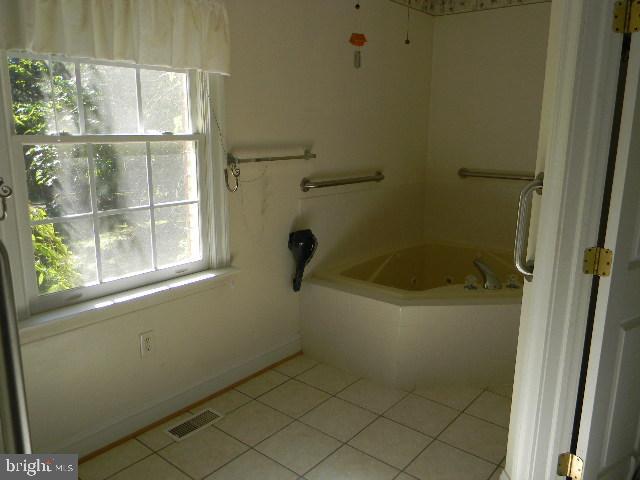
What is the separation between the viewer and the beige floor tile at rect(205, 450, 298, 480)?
2.03m

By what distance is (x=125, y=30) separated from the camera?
75.7 inches

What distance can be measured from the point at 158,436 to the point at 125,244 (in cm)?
86

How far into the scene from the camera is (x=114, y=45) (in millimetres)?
1900

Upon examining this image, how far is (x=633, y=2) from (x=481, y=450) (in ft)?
5.69

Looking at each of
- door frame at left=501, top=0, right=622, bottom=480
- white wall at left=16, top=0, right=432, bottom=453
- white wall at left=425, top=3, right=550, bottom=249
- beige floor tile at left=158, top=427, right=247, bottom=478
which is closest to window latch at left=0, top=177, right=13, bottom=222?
white wall at left=16, top=0, right=432, bottom=453

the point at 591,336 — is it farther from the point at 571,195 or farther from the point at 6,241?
the point at 6,241

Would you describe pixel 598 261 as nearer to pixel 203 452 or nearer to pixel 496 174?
pixel 203 452

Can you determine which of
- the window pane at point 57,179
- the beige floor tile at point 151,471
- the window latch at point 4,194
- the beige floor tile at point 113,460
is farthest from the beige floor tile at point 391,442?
the window latch at point 4,194

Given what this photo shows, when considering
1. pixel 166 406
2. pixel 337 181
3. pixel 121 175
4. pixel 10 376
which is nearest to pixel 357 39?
pixel 337 181

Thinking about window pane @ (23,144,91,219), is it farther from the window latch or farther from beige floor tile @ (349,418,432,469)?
beige floor tile @ (349,418,432,469)

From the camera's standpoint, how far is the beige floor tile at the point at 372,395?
8.34ft

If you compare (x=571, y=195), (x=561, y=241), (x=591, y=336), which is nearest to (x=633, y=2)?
(x=571, y=195)

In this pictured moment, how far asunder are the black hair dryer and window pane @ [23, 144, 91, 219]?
1156 mm

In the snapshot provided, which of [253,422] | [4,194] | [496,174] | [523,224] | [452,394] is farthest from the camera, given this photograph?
[496,174]
